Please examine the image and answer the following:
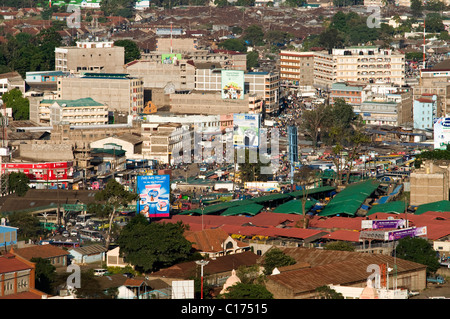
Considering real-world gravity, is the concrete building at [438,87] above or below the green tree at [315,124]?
above

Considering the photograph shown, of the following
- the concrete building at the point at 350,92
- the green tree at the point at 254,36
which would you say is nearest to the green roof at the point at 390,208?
the concrete building at the point at 350,92

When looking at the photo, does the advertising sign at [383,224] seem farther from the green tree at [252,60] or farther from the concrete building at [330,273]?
the green tree at [252,60]

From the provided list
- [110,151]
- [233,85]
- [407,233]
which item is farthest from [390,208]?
[233,85]

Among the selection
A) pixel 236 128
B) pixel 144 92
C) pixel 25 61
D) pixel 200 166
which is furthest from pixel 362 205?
pixel 25 61

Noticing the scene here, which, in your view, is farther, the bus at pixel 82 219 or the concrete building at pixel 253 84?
the concrete building at pixel 253 84

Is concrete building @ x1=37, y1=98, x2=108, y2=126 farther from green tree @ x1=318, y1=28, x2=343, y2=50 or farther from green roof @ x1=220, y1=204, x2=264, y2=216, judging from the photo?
green tree @ x1=318, y1=28, x2=343, y2=50

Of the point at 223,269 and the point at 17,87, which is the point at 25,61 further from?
the point at 223,269
